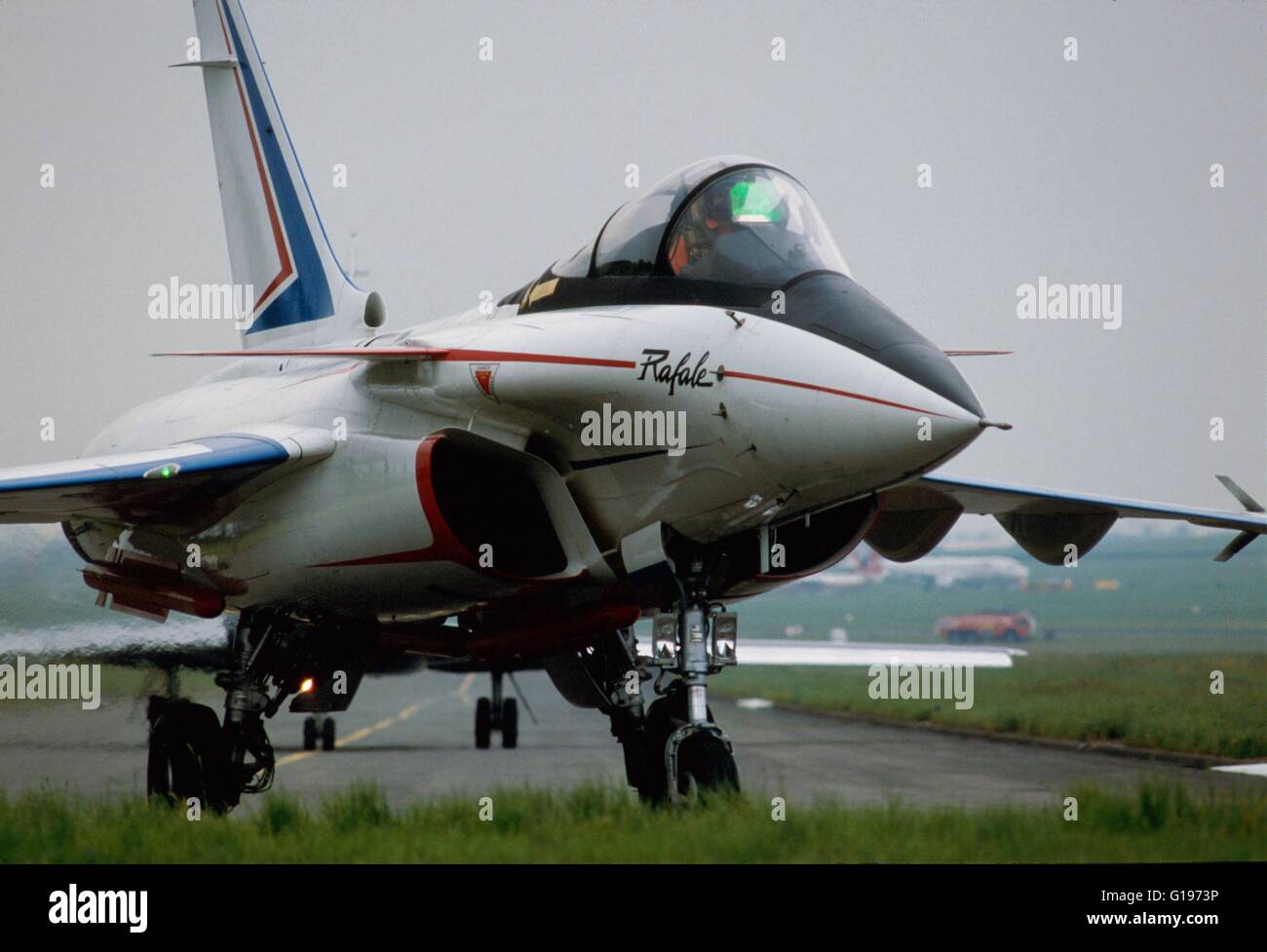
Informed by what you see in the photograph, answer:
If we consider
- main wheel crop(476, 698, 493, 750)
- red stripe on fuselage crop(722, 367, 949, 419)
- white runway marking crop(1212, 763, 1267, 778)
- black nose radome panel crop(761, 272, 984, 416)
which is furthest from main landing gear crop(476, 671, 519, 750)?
red stripe on fuselage crop(722, 367, 949, 419)

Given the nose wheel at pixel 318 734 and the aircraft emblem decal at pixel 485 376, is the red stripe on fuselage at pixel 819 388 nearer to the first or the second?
the aircraft emblem decal at pixel 485 376

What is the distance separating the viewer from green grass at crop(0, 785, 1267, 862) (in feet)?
20.5

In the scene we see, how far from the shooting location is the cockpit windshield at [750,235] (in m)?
7.03

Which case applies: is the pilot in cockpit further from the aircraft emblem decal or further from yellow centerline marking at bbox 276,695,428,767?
yellow centerline marking at bbox 276,695,428,767

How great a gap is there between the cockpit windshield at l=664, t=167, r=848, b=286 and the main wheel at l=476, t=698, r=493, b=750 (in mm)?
12876

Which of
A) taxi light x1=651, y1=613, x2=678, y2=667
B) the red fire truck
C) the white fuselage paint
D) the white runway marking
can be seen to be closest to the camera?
the white fuselage paint

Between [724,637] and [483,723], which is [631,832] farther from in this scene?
[483,723]

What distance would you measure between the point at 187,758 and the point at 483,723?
34.5 feet

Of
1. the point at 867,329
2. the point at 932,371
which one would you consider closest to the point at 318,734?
the point at 867,329

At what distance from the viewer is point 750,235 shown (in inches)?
281

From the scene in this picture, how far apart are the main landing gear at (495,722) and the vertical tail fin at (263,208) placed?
A: 8.68 metres
